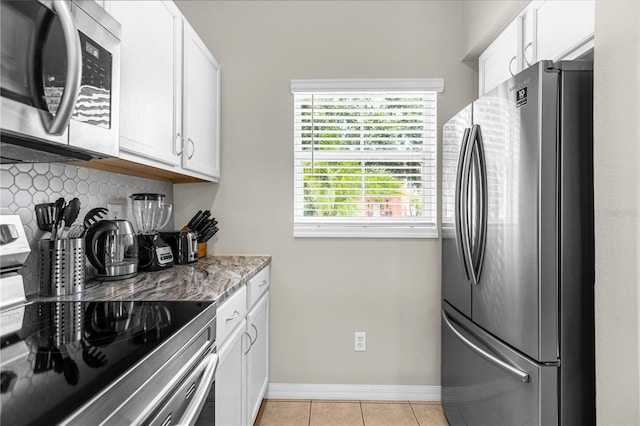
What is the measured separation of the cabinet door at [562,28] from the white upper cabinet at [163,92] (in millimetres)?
1663

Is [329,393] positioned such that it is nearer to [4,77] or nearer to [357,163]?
[357,163]

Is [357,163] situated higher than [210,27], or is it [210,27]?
[210,27]

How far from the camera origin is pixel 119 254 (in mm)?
1526

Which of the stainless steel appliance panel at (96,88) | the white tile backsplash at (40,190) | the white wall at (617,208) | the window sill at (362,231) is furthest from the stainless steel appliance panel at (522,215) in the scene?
the white tile backsplash at (40,190)

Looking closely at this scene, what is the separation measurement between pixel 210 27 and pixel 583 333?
2.59m

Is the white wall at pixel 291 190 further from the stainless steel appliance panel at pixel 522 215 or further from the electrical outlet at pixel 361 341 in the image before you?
the stainless steel appliance panel at pixel 522 215

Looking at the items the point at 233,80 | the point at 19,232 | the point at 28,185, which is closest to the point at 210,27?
the point at 233,80

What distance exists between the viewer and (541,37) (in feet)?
5.33

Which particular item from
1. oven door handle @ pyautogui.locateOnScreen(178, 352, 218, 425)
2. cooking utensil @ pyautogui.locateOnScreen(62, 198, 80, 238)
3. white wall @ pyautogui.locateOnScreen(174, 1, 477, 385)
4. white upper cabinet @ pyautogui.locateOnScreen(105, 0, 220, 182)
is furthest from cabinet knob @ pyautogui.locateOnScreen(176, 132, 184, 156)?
oven door handle @ pyautogui.locateOnScreen(178, 352, 218, 425)

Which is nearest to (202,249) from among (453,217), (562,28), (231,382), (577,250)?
(231,382)

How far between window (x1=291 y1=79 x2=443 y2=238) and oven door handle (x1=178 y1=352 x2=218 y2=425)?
1363 millimetres

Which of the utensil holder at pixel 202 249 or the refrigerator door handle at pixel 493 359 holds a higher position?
the utensil holder at pixel 202 249

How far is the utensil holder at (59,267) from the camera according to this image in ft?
4.11

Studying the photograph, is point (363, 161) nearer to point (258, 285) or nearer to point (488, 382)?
point (258, 285)
